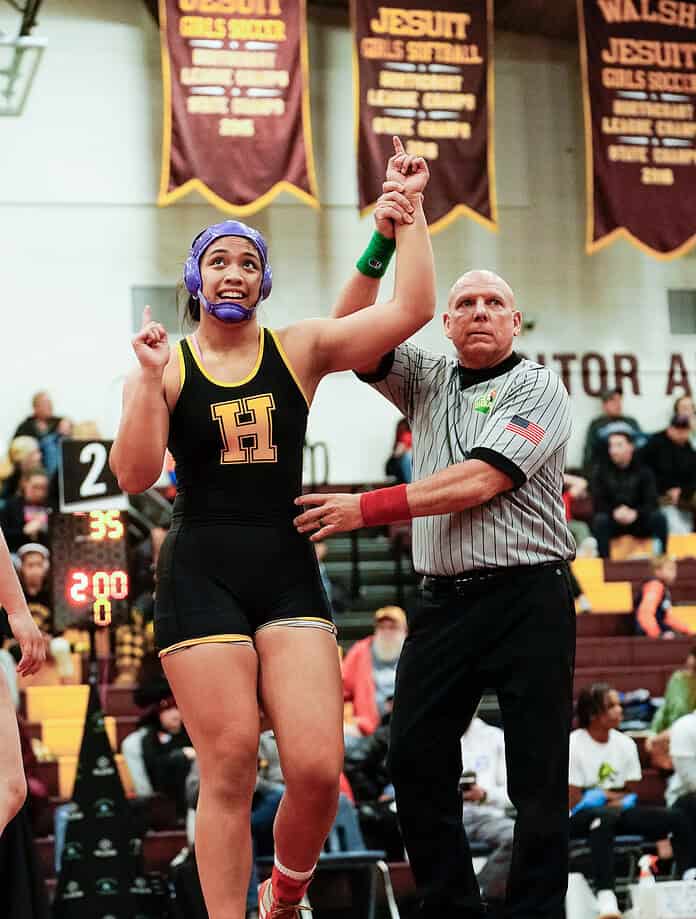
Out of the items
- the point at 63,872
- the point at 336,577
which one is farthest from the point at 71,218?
the point at 63,872

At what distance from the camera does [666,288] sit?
18406 mm

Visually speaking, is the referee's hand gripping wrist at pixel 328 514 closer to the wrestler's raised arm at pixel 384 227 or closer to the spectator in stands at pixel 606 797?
the wrestler's raised arm at pixel 384 227

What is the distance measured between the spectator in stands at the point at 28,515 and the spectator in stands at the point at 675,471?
6.55 m

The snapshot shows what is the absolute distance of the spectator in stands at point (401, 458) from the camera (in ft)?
49.3

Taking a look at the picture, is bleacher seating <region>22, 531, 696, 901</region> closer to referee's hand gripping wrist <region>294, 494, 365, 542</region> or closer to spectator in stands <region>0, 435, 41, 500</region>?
spectator in stands <region>0, 435, 41, 500</region>

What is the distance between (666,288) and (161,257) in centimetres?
641

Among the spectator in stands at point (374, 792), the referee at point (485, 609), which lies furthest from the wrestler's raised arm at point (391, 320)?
the spectator in stands at point (374, 792)

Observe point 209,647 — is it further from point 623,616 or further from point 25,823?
point 623,616

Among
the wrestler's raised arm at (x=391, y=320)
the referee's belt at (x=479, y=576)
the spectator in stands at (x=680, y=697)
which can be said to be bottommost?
the spectator in stands at (x=680, y=697)

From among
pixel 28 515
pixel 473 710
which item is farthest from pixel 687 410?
pixel 473 710

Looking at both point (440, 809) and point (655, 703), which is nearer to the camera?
point (440, 809)

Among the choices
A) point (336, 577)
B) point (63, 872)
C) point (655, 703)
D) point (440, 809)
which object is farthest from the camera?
point (336, 577)

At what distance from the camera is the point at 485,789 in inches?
334

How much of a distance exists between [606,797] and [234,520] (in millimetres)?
5258
